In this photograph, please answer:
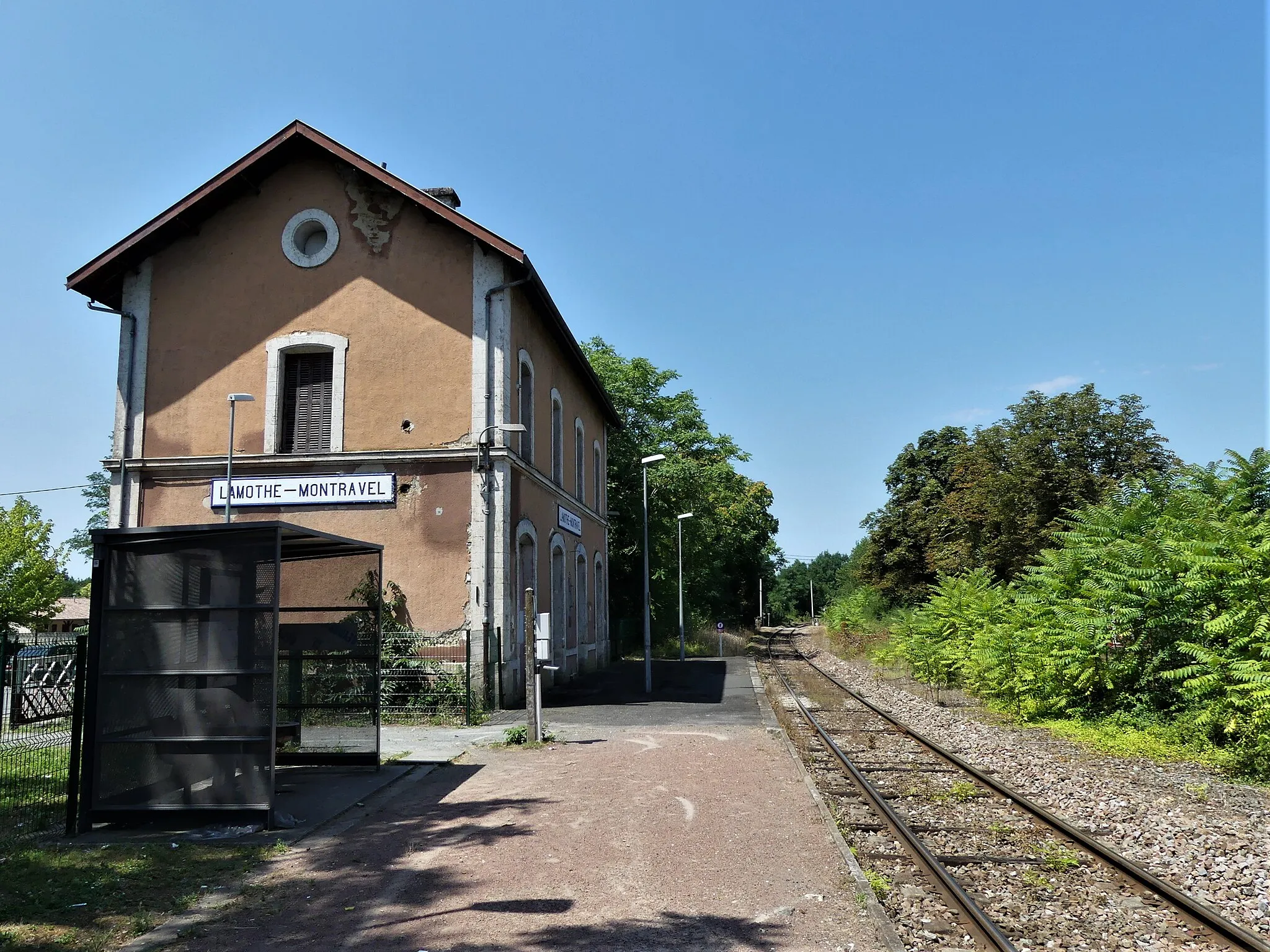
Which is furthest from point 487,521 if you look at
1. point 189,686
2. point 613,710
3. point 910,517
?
point 910,517

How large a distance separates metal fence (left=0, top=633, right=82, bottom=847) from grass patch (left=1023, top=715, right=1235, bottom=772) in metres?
11.5

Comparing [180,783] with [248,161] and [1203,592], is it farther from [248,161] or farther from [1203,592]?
[248,161]

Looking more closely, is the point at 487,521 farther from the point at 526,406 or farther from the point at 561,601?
the point at 561,601

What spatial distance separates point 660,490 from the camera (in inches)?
1457

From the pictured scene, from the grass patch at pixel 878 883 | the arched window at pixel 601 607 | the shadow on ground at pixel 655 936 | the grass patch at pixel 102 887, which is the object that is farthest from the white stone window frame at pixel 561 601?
the shadow on ground at pixel 655 936

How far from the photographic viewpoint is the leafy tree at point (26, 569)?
39.4 metres

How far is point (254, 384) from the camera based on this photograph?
1800 cm

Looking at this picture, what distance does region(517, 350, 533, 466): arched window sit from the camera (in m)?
19.3

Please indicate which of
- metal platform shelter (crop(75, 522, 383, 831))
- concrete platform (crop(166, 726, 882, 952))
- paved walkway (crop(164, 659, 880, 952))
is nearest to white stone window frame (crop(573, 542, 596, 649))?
paved walkway (crop(164, 659, 880, 952))

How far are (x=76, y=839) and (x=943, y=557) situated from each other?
28587mm

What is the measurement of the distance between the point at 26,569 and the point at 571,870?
4309cm

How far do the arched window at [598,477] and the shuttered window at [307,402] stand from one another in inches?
438

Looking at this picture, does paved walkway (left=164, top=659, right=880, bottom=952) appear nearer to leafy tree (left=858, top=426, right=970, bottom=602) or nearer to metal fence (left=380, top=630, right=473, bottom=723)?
metal fence (left=380, top=630, right=473, bottom=723)

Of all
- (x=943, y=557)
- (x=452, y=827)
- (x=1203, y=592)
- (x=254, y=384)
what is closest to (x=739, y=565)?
(x=943, y=557)
